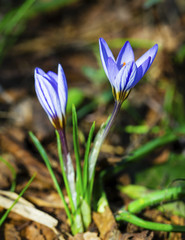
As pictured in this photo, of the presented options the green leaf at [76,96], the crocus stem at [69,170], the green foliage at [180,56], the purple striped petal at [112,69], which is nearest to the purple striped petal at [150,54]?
the purple striped petal at [112,69]

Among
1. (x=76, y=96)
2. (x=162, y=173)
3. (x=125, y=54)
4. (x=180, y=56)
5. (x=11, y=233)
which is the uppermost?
(x=180, y=56)

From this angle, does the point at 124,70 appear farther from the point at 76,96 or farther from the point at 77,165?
the point at 76,96

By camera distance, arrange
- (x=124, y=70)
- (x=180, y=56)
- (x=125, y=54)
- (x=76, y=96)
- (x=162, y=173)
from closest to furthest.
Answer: (x=124, y=70) → (x=125, y=54) → (x=162, y=173) → (x=76, y=96) → (x=180, y=56)

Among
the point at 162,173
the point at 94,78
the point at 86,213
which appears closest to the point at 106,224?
the point at 86,213

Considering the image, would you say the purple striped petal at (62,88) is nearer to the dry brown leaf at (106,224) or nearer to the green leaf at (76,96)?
the dry brown leaf at (106,224)

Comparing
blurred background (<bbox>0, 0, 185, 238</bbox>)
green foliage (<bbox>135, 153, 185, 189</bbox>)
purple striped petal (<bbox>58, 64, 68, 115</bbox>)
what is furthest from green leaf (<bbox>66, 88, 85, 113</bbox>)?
purple striped petal (<bbox>58, 64, 68, 115</bbox>)

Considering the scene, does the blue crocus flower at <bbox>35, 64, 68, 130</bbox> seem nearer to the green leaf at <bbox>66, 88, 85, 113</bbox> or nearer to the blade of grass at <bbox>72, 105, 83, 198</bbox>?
the blade of grass at <bbox>72, 105, 83, 198</bbox>
